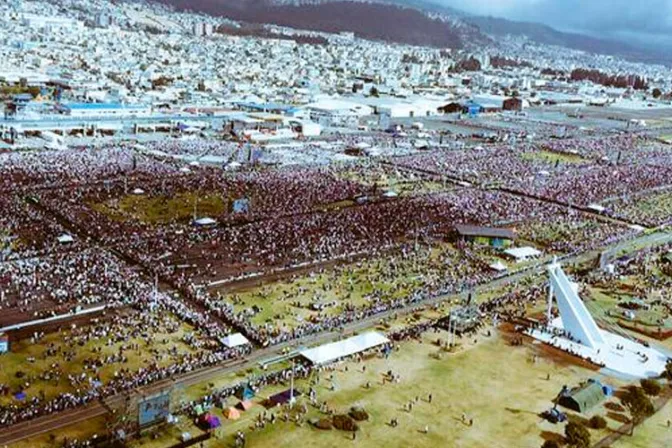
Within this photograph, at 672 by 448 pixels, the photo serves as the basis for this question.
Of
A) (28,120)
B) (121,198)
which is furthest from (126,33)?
(121,198)

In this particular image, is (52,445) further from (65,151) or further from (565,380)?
(65,151)

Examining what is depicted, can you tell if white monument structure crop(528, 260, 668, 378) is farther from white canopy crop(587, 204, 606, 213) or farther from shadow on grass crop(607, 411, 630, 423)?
white canopy crop(587, 204, 606, 213)

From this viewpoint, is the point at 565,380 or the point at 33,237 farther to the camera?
the point at 33,237

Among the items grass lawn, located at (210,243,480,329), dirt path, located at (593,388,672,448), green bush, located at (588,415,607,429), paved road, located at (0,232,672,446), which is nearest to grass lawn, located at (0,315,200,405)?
paved road, located at (0,232,672,446)

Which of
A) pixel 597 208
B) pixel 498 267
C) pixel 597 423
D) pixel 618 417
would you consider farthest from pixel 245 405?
pixel 597 208

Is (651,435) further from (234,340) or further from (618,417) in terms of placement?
(234,340)

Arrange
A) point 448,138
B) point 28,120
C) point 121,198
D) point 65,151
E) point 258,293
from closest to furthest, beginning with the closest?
point 258,293 < point 121,198 < point 65,151 < point 28,120 < point 448,138
